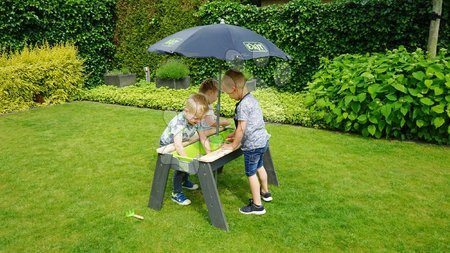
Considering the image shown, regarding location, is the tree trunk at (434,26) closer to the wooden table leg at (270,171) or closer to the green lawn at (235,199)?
the green lawn at (235,199)

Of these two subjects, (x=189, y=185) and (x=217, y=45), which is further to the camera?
(x=189, y=185)

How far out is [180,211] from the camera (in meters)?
4.02

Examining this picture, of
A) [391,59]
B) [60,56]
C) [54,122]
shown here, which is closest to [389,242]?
[391,59]

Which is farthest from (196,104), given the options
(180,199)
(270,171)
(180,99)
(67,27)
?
(67,27)

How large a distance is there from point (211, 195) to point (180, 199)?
A: 2.30 ft

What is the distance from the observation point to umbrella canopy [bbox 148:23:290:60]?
329cm

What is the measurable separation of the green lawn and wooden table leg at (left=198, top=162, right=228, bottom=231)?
10cm

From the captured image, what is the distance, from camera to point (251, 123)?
3.74m

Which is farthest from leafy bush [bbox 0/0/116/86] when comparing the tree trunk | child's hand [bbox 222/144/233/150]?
the tree trunk

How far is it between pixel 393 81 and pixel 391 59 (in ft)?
2.57

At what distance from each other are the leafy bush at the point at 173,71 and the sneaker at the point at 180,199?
7.03 m

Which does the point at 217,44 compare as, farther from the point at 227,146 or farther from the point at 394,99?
the point at 394,99

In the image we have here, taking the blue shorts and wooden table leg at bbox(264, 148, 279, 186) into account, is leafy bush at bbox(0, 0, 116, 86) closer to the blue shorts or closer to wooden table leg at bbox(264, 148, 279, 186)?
wooden table leg at bbox(264, 148, 279, 186)

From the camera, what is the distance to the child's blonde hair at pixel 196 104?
12.6ft
